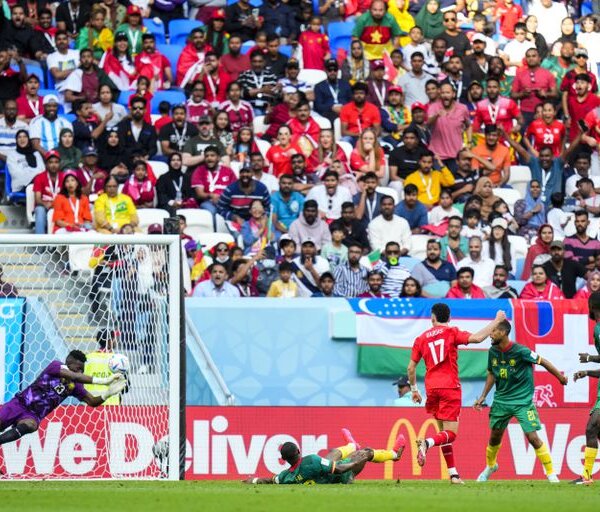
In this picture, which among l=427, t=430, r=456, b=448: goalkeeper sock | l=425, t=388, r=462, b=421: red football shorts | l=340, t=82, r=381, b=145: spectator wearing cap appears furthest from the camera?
l=340, t=82, r=381, b=145: spectator wearing cap

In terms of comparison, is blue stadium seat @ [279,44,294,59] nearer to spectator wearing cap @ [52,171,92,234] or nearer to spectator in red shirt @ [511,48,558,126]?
spectator in red shirt @ [511,48,558,126]

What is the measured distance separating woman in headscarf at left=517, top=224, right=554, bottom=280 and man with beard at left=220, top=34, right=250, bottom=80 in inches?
234

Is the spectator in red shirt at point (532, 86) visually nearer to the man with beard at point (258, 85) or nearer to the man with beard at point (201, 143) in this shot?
the man with beard at point (258, 85)

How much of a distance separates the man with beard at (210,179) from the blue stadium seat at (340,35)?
191 inches

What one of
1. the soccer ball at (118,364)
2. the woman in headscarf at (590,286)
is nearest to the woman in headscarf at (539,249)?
the woman in headscarf at (590,286)

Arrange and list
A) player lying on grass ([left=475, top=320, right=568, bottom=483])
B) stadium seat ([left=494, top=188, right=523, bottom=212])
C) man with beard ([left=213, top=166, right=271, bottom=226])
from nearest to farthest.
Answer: player lying on grass ([left=475, top=320, right=568, bottom=483])
man with beard ([left=213, top=166, right=271, bottom=226])
stadium seat ([left=494, top=188, right=523, bottom=212])

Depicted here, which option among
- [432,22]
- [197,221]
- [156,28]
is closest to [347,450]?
[197,221]

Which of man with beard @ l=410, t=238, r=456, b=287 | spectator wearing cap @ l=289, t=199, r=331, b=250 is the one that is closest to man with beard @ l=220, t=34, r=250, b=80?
spectator wearing cap @ l=289, t=199, r=331, b=250

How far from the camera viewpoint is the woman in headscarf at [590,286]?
65.7 ft

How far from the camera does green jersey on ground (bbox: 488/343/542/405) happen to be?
14.4m

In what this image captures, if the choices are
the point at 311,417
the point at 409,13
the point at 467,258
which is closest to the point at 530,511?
the point at 311,417

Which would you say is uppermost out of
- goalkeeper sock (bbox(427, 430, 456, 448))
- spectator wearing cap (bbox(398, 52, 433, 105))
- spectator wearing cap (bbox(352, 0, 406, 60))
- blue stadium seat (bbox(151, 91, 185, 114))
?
spectator wearing cap (bbox(352, 0, 406, 60))

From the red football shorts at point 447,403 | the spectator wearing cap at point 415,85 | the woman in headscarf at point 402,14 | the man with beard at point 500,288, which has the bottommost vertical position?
the red football shorts at point 447,403

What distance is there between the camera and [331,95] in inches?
936
